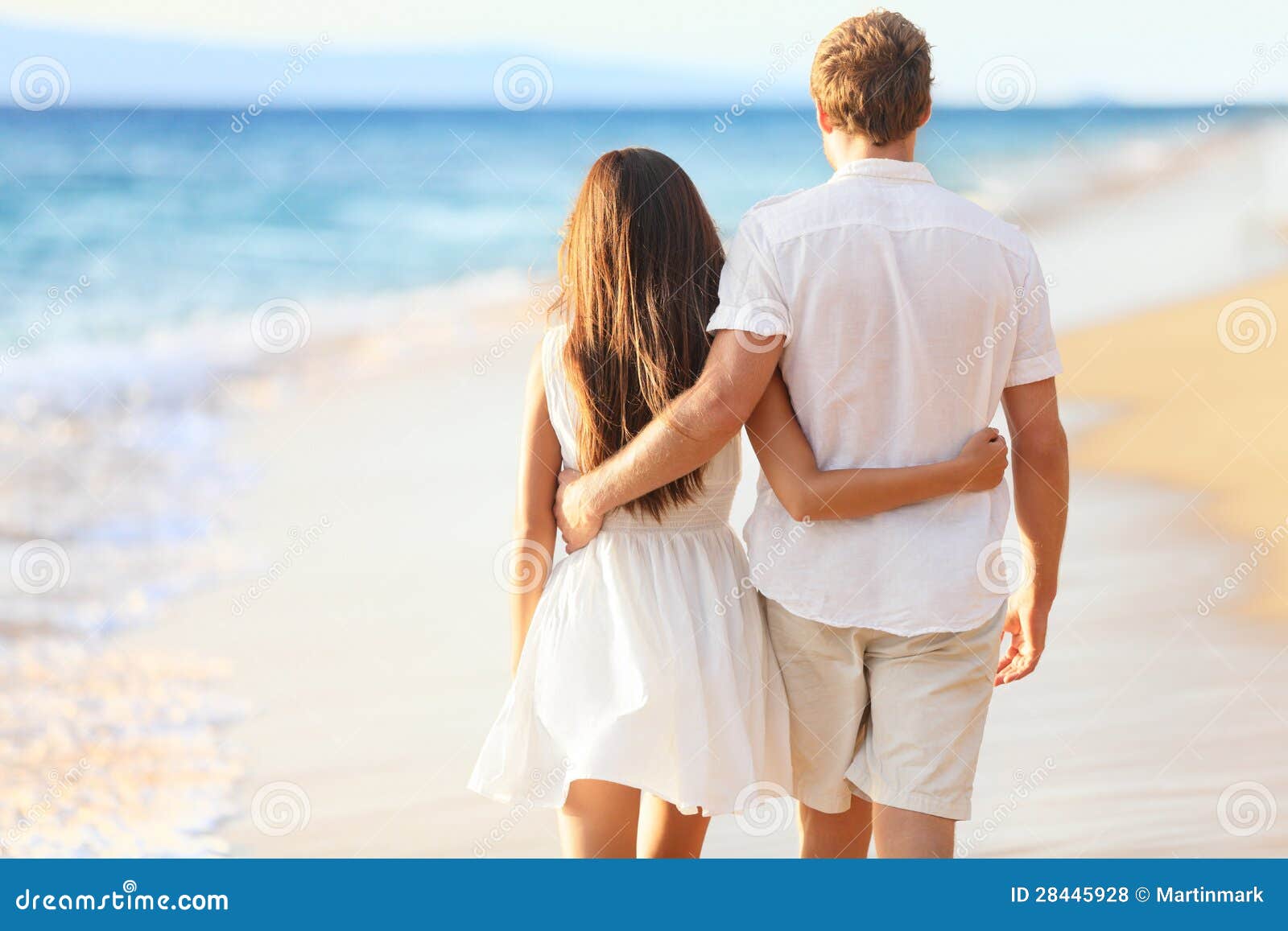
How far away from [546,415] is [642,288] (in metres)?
0.26

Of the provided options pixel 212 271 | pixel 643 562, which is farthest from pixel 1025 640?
pixel 212 271

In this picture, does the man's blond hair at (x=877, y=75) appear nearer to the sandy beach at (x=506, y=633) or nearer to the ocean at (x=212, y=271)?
the sandy beach at (x=506, y=633)

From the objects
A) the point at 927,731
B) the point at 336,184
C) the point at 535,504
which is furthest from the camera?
the point at 336,184

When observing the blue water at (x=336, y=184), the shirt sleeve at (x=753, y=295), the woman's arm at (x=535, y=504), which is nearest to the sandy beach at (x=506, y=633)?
the woman's arm at (x=535, y=504)

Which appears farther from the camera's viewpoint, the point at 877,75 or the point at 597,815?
the point at 597,815

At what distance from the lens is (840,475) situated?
180 centimetres

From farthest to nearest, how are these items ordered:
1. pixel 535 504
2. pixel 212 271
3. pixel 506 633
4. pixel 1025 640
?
pixel 212 271 → pixel 506 633 → pixel 1025 640 → pixel 535 504

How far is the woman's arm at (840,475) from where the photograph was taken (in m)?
1.79

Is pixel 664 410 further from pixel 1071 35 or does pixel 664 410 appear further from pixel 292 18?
pixel 292 18

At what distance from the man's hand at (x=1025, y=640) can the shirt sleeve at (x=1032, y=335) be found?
387 millimetres

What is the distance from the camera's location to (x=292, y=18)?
12.6m

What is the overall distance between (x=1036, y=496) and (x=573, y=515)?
0.76m

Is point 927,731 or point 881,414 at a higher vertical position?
point 881,414

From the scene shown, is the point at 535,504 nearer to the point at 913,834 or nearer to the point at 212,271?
the point at 913,834
